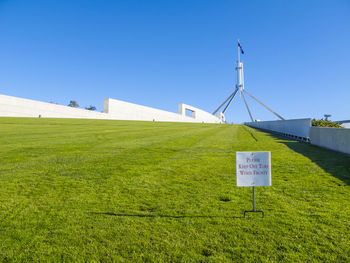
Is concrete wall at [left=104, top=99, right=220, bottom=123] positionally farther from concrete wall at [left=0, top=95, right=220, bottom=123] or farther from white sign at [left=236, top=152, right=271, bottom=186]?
white sign at [left=236, top=152, right=271, bottom=186]

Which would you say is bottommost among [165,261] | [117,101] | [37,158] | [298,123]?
[165,261]

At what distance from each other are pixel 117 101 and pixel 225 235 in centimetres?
5334

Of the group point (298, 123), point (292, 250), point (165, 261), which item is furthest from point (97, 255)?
point (298, 123)

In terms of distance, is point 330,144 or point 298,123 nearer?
point 330,144

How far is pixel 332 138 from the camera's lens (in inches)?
416

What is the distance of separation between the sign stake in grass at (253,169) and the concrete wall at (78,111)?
143 ft

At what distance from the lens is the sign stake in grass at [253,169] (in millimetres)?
3602

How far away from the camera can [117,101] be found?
53312 mm

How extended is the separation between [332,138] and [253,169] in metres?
9.53

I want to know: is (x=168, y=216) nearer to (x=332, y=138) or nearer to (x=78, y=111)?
(x=332, y=138)

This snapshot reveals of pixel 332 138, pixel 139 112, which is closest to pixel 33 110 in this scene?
pixel 139 112

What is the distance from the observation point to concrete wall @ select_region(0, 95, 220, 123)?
36572 mm

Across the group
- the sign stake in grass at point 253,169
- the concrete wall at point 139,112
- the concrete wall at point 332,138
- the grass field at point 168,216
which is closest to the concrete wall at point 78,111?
the concrete wall at point 139,112

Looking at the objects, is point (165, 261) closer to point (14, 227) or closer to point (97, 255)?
point (97, 255)
